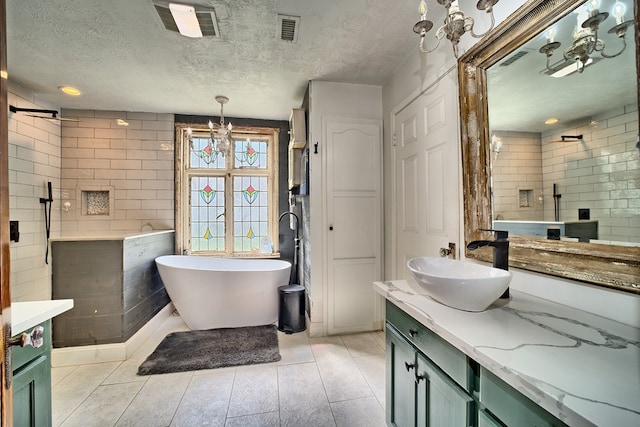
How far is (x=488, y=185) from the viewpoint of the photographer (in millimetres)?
1383

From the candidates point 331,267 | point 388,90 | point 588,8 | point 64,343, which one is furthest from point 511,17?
point 64,343

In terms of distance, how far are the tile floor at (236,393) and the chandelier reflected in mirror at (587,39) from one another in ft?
6.45

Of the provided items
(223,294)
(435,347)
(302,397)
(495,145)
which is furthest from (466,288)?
(223,294)

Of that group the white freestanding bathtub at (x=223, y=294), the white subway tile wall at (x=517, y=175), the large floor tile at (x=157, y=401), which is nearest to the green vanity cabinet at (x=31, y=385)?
the large floor tile at (x=157, y=401)

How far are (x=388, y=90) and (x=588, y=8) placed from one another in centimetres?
165

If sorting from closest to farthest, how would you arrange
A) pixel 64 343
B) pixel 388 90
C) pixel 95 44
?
pixel 95 44 → pixel 64 343 → pixel 388 90

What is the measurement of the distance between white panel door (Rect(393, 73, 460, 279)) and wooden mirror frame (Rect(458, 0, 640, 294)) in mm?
143

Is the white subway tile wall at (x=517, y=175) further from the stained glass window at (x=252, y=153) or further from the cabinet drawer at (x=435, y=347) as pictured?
the stained glass window at (x=252, y=153)

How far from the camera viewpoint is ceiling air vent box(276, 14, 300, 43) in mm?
1715

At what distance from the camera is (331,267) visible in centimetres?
254

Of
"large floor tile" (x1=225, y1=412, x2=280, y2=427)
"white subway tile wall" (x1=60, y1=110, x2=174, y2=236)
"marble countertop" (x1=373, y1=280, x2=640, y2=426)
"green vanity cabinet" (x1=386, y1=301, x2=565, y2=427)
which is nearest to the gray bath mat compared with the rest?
"large floor tile" (x1=225, y1=412, x2=280, y2=427)

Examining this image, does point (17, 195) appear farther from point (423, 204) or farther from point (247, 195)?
point (423, 204)

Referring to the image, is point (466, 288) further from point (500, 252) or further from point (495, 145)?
point (495, 145)

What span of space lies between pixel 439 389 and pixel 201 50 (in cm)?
262
